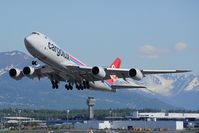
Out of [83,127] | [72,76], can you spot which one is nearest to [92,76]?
[72,76]

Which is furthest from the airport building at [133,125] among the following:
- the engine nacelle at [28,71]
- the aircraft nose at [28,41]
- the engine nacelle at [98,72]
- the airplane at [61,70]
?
the aircraft nose at [28,41]

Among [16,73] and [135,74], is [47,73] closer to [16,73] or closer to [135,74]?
[16,73]

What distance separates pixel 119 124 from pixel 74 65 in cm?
10220

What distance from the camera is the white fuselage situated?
7544 cm

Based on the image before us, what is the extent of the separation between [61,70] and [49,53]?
4080 millimetres

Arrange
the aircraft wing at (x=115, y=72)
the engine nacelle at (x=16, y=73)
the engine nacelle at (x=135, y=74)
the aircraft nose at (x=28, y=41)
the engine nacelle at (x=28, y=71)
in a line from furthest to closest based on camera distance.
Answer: the engine nacelle at (x=16, y=73), the engine nacelle at (x=28, y=71), the engine nacelle at (x=135, y=74), the aircraft wing at (x=115, y=72), the aircraft nose at (x=28, y=41)

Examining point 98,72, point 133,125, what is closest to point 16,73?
point 98,72

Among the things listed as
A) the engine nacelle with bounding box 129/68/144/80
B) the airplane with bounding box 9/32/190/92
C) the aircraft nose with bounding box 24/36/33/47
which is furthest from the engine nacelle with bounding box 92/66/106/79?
the aircraft nose with bounding box 24/36/33/47

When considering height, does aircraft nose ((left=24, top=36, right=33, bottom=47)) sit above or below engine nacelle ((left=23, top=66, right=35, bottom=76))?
above

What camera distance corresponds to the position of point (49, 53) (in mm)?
A: 76438

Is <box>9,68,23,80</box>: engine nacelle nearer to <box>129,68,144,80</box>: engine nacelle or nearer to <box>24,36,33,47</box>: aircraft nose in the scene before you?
<box>24,36,33,47</box>: aircraft nose

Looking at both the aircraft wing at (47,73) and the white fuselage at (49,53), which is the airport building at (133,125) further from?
the white fuselage at (49,53)

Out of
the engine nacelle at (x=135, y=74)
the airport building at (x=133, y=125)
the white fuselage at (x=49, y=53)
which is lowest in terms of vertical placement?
the airport building at (x=133, y=125)

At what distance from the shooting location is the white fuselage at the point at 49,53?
75438 mm
